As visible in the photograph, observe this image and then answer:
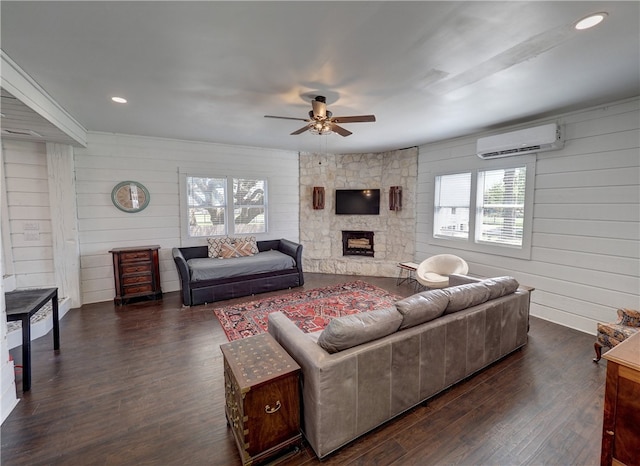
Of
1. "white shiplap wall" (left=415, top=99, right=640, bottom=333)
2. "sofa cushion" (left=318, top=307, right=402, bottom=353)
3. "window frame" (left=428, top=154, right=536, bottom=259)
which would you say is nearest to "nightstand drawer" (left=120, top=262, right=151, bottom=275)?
"sofa cushion" (left=318, top=307, right=402, bottom=353)

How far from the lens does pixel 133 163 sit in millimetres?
4688

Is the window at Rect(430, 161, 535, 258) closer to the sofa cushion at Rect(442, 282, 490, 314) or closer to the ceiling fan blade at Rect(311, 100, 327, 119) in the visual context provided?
the sofa cushion at Rect(442, 282, 490, 314)

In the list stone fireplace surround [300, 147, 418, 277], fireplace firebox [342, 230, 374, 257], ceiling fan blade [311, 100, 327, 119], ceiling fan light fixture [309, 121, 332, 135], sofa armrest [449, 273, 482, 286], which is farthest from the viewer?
fireplace firebox [342, 230, 374, 257]

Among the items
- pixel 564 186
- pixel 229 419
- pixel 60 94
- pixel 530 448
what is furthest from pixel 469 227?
pixel 60 94

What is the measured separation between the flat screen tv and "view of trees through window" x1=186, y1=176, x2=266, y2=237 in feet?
5.68

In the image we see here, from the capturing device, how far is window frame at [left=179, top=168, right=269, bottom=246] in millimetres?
5086

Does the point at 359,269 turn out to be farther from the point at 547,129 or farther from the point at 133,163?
the point at 133,163

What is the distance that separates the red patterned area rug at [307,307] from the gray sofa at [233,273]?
0.39 metres

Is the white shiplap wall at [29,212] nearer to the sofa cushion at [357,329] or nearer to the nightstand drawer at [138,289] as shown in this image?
the nightstand drawer at [138,289]

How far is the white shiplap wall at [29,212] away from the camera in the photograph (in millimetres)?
3838

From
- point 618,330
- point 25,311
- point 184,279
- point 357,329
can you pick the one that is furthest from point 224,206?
point 618,330

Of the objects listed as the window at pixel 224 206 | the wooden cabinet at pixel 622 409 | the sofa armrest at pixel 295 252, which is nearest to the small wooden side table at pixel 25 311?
the window at pixel 224 206

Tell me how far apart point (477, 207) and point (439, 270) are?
1221 mm

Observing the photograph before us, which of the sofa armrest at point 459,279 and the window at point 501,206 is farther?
the window at point 501,206
